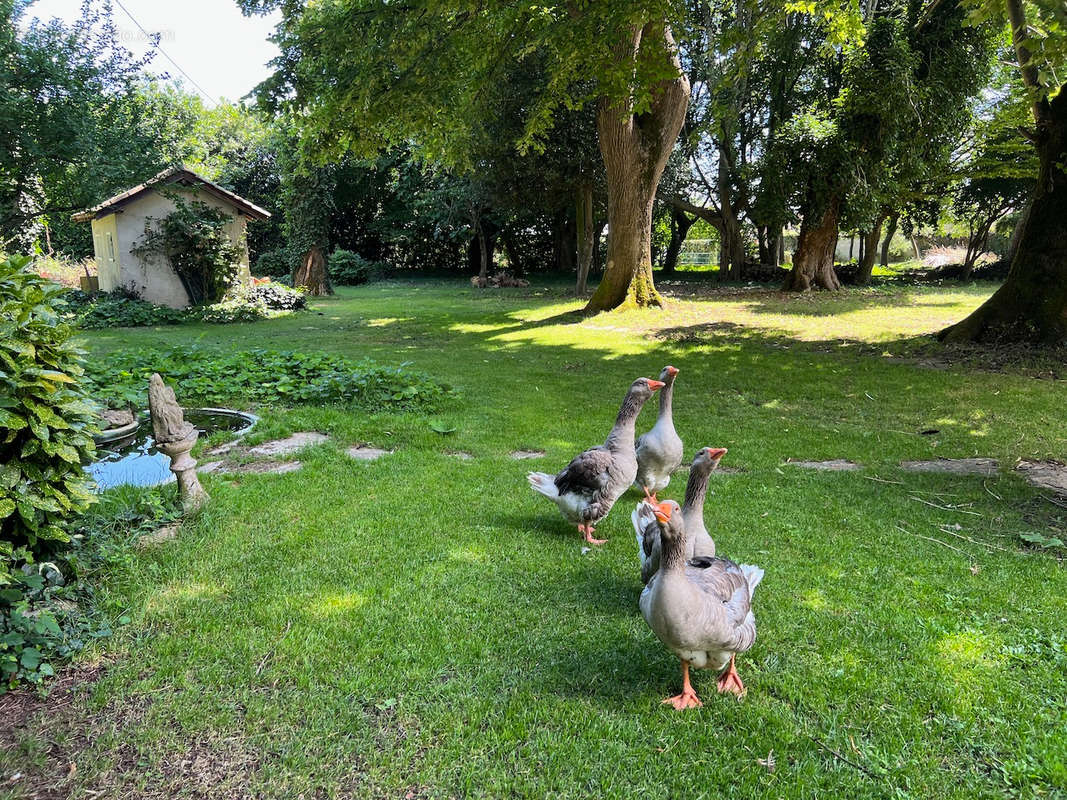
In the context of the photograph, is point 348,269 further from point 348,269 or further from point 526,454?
point 526,454

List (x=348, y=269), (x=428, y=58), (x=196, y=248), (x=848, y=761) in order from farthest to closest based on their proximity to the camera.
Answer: (x=348, y=269) → (x=196, y=248) → (x=428, y=58) → (x=848, y=761)

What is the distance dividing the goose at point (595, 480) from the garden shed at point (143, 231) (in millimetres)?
18776

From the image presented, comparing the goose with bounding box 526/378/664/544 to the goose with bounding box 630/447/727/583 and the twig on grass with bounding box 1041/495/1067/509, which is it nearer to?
the goose with bounding box 630/447/727/583

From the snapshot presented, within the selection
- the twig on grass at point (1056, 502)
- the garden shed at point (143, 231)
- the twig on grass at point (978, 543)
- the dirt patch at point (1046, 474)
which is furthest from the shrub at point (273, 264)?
the twig on grass at point (1056, 502)

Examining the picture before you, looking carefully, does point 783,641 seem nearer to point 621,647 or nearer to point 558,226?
point 621,647

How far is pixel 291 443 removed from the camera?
6344 mm

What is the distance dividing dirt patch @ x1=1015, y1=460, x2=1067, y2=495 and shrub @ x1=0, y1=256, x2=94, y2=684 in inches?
280

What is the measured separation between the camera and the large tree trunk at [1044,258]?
9609 millimetres

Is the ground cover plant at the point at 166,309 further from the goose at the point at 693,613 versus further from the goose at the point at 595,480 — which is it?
the goose at the point at 693,613

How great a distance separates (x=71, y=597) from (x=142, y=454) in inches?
124

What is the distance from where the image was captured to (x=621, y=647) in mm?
3086

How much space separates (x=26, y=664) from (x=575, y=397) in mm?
6627

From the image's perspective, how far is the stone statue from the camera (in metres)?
4.08

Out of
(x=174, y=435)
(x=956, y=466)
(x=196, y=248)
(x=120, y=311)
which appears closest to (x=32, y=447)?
(x=174, y=435)
